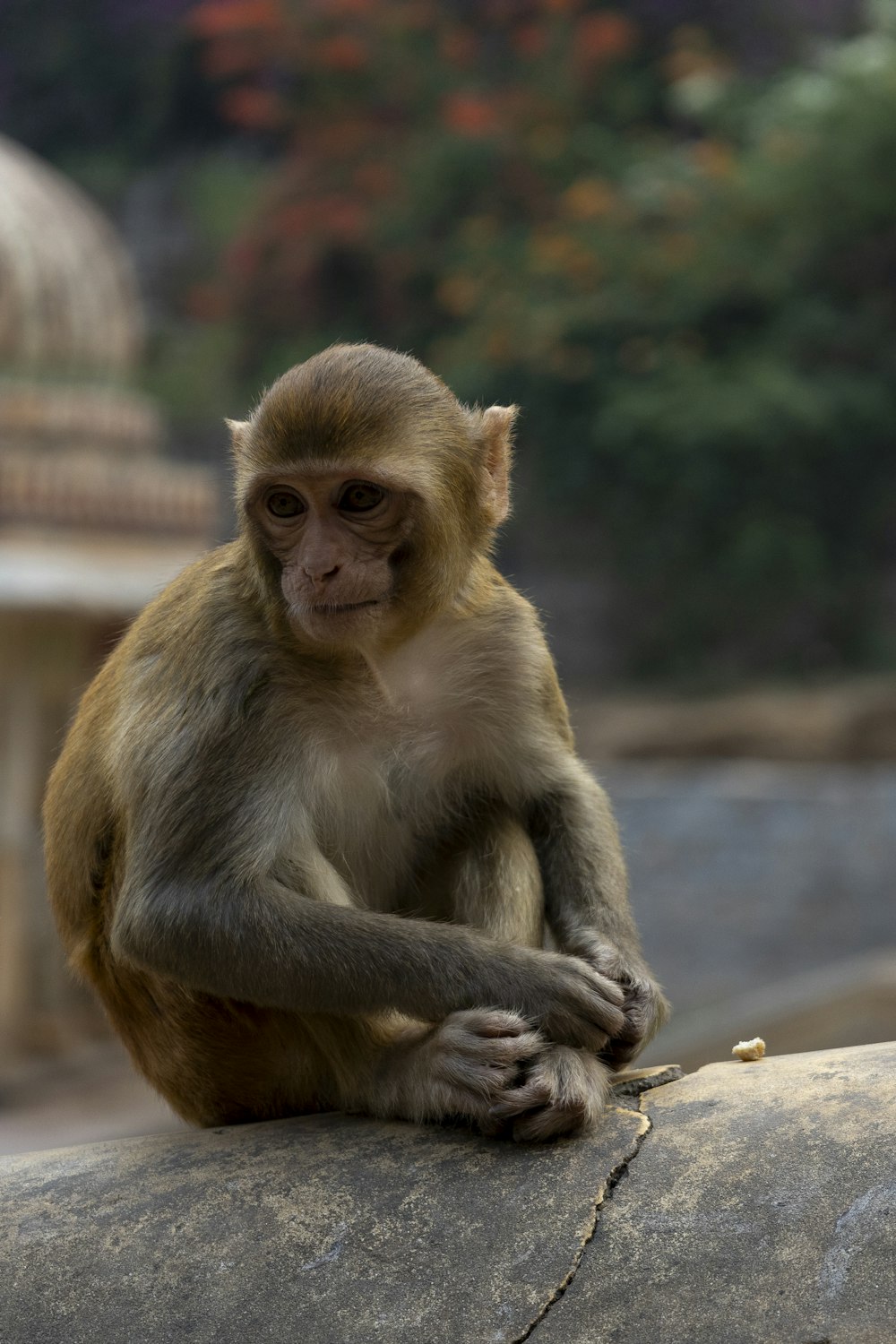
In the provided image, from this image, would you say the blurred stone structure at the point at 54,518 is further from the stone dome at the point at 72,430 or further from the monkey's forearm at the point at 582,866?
the monkey's forearm at the point at 582,866

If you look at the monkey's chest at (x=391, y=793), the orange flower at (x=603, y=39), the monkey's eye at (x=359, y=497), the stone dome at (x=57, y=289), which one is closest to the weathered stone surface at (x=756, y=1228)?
the monkey's chest at (x=391, y=793)

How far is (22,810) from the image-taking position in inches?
457

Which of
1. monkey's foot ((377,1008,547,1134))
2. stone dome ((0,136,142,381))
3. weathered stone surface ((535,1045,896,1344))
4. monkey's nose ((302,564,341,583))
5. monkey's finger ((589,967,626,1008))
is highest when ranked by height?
stone dome ((0,136,142,381))

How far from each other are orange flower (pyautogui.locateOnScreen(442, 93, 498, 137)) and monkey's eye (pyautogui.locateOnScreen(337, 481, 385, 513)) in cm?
1926

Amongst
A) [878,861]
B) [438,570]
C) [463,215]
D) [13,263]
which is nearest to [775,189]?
[463,215]

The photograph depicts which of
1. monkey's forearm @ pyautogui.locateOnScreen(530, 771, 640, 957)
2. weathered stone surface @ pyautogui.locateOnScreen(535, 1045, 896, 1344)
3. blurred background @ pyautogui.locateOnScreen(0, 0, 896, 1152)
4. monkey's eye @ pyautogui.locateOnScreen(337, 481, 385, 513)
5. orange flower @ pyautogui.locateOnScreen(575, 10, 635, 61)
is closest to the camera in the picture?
weathered stone surface @ pyautogui.locateOnScreen(535, 1045, 896, 1344)

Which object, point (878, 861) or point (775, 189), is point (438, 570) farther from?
point (775, 189)

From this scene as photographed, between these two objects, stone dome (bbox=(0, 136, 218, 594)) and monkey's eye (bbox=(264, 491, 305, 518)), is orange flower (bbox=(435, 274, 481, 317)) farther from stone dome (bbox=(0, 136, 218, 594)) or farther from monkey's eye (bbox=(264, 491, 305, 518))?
monkey's eye (bbox=(264, 491, 305, 518))

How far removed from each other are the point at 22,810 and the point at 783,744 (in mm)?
9784

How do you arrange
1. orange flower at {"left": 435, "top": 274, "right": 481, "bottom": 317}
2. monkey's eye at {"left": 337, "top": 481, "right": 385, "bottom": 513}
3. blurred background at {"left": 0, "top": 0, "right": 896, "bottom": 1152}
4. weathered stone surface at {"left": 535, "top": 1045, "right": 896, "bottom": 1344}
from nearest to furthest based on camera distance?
weathered stone surface at {"left": 535, "top": 1045, "right": 896, "bottom": 1344} < monkey's eye at {"left": 337, "top": 481, "right": 385, "bottom": 513} < blurred background at {"left": 0, "top": 0, "right": 896, "bottom": 1152} < orange flower at {"left": 435, "top": 274, "right": 481, "bottom": 317}

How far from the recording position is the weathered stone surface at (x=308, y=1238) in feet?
8.90

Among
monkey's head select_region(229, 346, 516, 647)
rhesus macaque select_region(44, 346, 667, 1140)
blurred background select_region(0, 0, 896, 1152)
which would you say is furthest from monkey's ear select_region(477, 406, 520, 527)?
blurred background select_region(0, 0, 896, 1152)

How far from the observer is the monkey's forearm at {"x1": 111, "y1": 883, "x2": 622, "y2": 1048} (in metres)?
3.10

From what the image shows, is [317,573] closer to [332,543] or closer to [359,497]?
[332,543]
